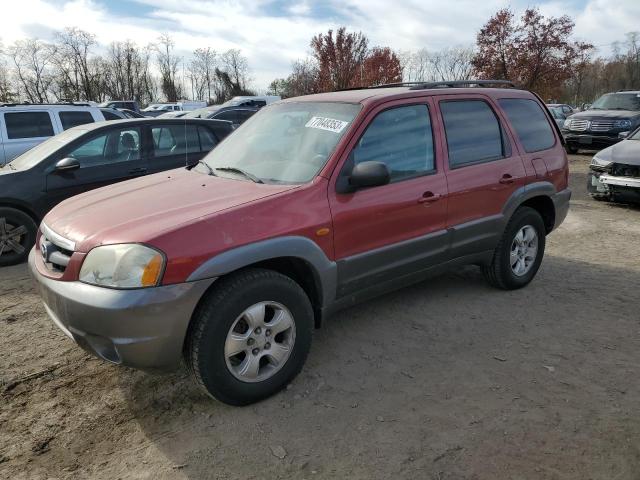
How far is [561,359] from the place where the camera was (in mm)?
3504

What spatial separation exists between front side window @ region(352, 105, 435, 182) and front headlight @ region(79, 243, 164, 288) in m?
1.47

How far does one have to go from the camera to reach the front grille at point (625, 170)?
8039 millimetres

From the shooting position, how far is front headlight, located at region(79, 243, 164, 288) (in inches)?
101

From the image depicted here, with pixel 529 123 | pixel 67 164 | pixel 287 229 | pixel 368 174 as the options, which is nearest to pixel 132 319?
pixel 287 229

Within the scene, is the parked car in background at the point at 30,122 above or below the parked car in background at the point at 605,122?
above

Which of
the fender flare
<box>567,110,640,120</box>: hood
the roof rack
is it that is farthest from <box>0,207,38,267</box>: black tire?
<box>567,110,640,120</box>: hood

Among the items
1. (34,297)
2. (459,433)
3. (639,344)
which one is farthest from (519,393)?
(34,297)

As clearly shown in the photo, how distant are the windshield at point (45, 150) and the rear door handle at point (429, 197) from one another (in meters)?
4.56

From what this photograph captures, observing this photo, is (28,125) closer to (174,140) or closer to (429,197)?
(174,140)

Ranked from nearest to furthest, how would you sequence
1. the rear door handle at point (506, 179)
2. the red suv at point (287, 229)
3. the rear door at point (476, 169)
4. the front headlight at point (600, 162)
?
the red suv at point (287, 229) → the rear door at point (476, 169) → the rear door handle at point (506, 179) → the front headlight at point (600, 162)

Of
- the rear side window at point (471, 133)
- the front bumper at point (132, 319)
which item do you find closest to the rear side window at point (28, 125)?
the front bumper at point (132, 319)

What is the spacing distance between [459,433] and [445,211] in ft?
5.69

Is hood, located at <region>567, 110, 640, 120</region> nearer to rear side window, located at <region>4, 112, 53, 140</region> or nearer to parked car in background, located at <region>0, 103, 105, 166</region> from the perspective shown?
parked car in background, located at <region>0, 103, 105, 166</region>

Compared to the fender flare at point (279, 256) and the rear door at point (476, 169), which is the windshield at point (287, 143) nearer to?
the fender flare at point (279, 256)
